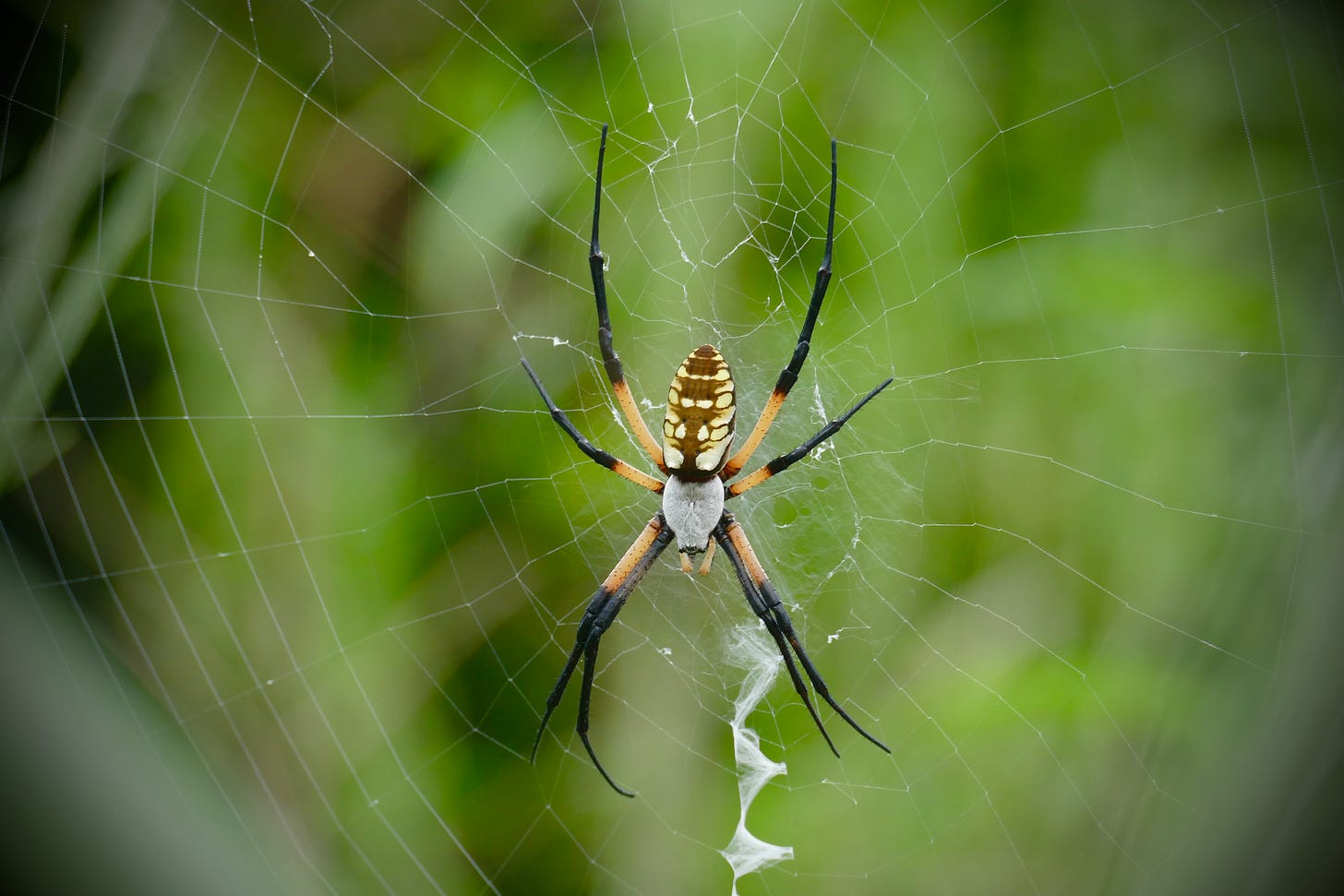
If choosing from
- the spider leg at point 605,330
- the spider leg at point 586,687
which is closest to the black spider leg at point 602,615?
the spider leg at point 586,687

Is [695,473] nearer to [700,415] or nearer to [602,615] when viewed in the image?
[700,415]

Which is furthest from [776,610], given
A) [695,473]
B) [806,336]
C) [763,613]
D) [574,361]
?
[574,361]

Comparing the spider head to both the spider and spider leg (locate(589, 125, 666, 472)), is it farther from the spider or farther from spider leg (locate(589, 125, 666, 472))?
spider leg (locate(589, 125, 666, 472))

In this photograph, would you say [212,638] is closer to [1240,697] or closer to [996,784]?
[996,784]

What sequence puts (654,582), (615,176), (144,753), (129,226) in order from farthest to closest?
(654,582) < (615,176) < (129,226) < (144,753)

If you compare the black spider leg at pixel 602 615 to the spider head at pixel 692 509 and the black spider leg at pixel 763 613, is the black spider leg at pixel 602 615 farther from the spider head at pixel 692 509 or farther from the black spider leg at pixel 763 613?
the black spider leg at pixel 763 613

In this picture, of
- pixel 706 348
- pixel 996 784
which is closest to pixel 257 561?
pixel 706 348
